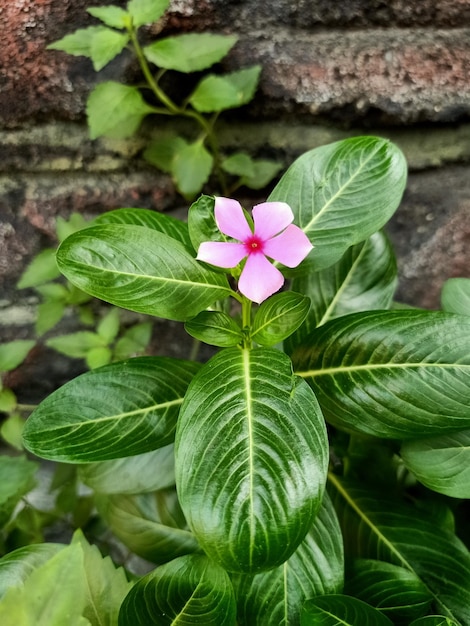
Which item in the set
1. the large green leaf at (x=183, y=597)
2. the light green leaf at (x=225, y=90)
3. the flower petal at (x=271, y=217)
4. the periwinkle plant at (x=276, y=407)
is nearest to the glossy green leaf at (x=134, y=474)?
the periwinkle plant at (x=276, y=407)

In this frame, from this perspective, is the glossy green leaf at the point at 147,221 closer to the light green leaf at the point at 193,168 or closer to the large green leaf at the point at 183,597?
the light green leaf at the point at 193,168

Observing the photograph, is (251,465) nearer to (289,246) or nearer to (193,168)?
(289,246)

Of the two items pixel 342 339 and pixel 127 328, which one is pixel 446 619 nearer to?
pixel 342 339

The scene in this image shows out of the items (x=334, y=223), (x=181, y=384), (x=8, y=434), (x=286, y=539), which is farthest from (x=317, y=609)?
(x=8, y=434)

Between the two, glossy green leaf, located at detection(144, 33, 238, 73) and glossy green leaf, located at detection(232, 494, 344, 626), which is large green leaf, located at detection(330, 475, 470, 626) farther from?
glossy green leaf, located at detection(144, 33, 238, 73)

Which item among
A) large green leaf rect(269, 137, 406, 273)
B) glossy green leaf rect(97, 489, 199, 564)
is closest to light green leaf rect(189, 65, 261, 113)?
large green leaf rect(269, 137, 406, 273)

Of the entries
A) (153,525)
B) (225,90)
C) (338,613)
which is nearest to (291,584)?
(338,613)
